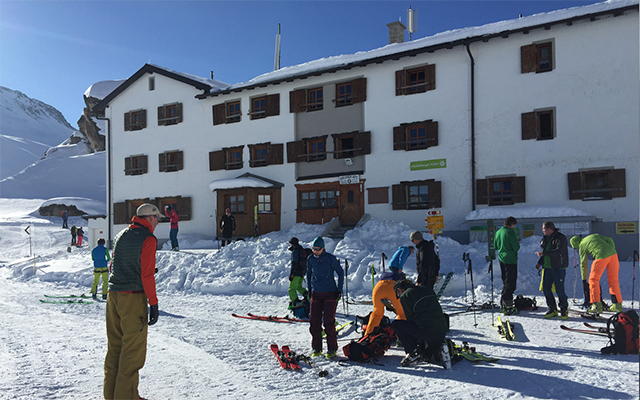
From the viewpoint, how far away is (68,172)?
203 feet

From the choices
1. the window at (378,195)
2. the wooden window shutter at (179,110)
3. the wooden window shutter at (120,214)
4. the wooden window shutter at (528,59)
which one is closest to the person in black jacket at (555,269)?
the wooden window shutter at (528,59)

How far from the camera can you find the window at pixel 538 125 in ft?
54.3

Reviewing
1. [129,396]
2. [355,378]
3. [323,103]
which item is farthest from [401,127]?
[129,396]

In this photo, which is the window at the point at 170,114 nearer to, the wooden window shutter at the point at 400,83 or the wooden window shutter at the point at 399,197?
the wooden window shutter at the point at 400,83

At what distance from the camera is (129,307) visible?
4.50 meters

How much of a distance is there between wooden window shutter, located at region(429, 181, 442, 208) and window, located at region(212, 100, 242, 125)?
1097 cm

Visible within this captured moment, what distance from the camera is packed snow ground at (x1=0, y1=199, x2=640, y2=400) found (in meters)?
5.04

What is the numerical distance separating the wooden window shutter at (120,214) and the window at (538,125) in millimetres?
22083

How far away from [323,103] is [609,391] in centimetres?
1811

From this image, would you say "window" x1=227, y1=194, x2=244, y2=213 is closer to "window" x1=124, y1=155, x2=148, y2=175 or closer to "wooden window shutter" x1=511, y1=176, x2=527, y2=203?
"window" x1=124, y1=155, x2=148, y2=175

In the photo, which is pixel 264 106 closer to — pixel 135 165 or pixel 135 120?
pixel 135 120

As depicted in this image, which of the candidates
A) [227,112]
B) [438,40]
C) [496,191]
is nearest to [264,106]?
[227,112]

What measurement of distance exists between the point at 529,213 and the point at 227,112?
15.6 meters

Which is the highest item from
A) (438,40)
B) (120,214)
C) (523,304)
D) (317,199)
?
(438,40)
